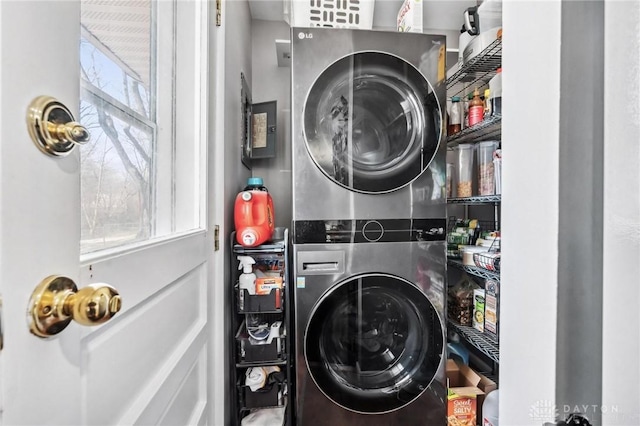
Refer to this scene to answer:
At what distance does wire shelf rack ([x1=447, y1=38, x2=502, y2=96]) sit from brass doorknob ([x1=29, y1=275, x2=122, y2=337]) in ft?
5.71

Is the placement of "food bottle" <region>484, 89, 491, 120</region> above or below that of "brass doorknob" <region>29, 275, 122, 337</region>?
above

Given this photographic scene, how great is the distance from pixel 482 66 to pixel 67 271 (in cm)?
194

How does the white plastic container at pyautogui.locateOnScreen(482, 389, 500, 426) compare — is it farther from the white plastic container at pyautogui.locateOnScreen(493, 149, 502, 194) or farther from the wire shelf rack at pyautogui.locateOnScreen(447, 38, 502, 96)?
the wire shelf rack at pyautogui.locateOnScreen(447, 38, 502, 96)

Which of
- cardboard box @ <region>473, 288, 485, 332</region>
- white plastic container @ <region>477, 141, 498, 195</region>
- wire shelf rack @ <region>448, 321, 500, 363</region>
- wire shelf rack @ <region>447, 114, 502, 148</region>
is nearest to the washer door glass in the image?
wire shelf rack @ <region>447, 114, 502, 148</region>

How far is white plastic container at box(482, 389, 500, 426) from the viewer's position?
4.82 feet

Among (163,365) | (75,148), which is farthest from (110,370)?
(75,148)

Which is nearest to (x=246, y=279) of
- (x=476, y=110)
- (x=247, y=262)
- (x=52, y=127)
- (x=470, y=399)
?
(x=247, y=262)

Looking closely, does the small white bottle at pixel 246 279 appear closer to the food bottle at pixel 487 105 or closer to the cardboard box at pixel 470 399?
the cardboard box at pixel 470 399

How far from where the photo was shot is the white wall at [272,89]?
6.84 ft

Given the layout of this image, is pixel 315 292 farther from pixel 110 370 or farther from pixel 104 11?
pixel 104 11

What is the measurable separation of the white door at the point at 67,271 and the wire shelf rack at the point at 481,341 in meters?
1.31

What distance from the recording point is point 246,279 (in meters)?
1.33

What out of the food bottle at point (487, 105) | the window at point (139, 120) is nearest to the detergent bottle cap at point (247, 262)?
the window at point (139, 120)

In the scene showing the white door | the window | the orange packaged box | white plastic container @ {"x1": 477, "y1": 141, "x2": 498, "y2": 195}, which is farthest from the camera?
white plastic container @ {"x1": 477, "y1": 141, "x2": 498, "y2": 195}
